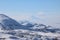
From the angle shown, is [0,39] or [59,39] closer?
[0,39]

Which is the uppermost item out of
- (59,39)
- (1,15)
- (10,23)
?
(1,15)

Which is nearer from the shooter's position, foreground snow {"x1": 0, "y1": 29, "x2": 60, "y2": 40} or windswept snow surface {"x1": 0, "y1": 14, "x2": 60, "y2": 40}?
foreground snow {"x1": 0, "y1": 29, "x2": 60, "y2": 40}

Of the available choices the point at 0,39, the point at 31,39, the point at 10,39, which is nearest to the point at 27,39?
the point at 31,39

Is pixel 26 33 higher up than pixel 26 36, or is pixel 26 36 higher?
pixel 26 33

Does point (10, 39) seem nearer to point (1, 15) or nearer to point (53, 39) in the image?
point (53, 39)

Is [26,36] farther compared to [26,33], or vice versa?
[26,33]

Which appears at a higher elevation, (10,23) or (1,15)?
(1,15)

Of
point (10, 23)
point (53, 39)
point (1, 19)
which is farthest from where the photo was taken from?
point (1, 19)

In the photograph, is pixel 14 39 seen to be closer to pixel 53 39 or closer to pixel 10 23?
pixel 53 39

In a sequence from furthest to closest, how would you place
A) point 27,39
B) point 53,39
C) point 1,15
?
1. point 1,15
2. point 53,39
3. point 27,39

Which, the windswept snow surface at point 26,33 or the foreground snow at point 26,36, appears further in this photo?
the windswept snow surface at point 26,33
